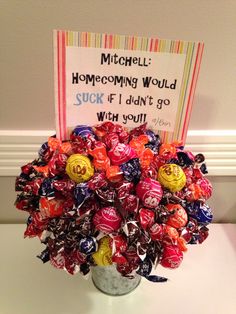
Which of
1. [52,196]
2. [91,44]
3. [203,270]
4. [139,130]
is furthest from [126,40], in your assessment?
[203,270]

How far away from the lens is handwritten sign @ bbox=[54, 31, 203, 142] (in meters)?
0.57

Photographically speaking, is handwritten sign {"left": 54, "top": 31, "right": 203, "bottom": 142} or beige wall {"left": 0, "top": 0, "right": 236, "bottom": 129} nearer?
handwritten sign {"left": 54, "top": 31, "right": 203, "bottom": 142}

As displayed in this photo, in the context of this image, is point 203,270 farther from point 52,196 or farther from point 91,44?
point 91,44

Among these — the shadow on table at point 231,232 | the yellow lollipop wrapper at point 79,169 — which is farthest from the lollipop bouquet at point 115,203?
the shadow on table at point 231,232

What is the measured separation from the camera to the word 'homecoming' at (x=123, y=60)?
582mm

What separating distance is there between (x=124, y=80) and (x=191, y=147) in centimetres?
34

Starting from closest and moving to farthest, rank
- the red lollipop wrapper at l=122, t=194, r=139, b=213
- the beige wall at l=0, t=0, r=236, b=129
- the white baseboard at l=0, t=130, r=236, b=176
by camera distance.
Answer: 1. the red lollipop wrapper at l=122, t=194, r=139, b=213
2. the beige wall at l=0, t=0, r=236, b=129
3. the white baseboard at l=0, t=130, r=236, b=176

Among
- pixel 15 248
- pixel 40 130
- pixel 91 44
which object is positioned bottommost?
pixel 15 248

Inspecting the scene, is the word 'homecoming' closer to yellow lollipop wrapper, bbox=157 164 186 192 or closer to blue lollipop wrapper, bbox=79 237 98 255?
yellow lollipop wrapper, bbox=157 164 186 192

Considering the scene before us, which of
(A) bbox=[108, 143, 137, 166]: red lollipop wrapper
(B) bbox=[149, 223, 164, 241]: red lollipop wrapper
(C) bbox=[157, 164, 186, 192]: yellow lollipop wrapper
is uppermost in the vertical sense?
(A) bbox=[108, 143, 137, 166]: red lollipop wrapper

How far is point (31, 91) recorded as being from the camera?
0.79 metres

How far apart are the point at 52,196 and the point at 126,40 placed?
277mm

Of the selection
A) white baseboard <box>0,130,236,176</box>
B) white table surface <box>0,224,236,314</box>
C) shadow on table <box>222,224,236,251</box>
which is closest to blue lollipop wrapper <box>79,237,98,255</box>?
white table surface <box>0,224,236,314</box>

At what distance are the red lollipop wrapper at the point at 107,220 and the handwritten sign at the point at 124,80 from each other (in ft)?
0.58
